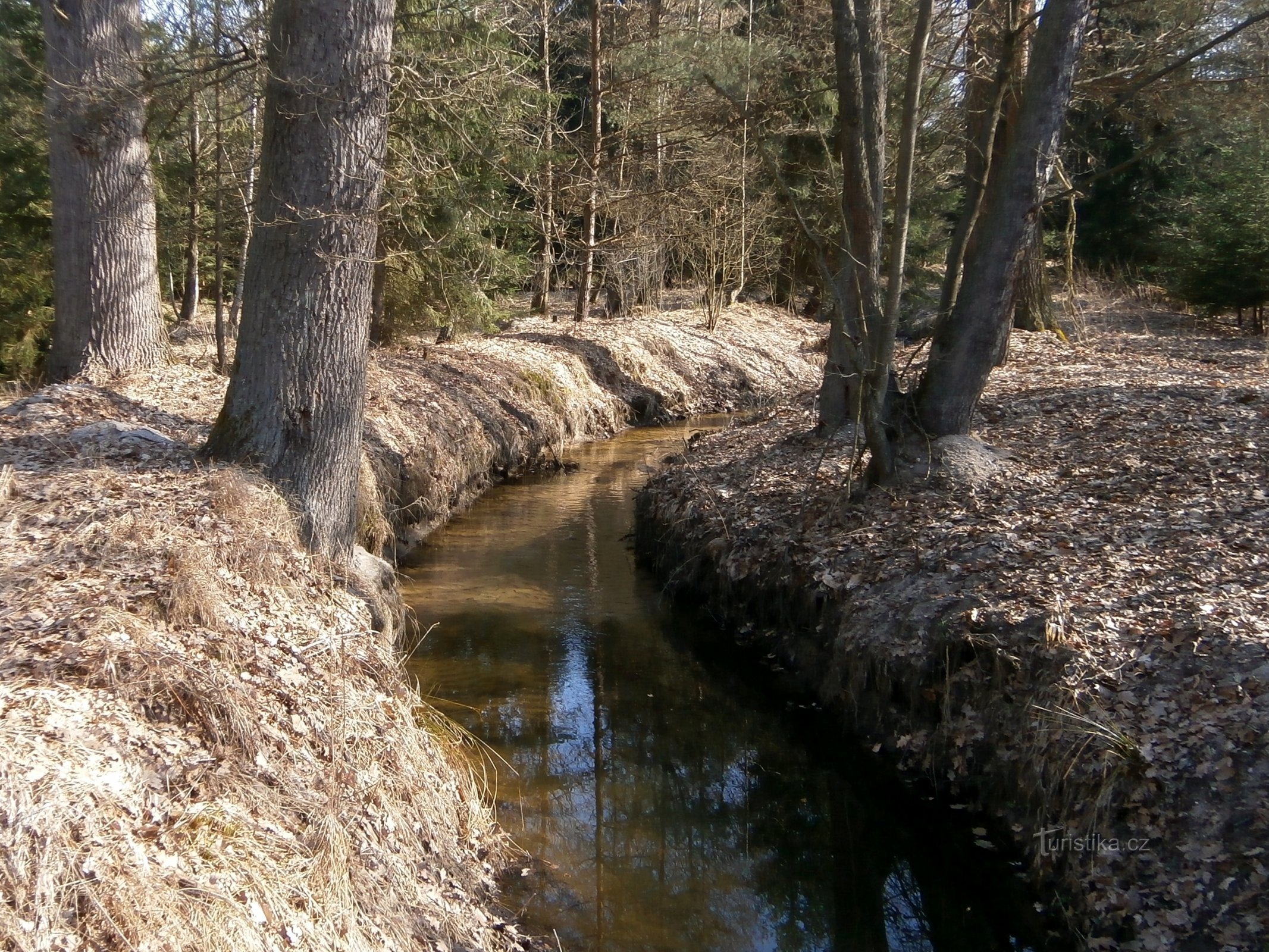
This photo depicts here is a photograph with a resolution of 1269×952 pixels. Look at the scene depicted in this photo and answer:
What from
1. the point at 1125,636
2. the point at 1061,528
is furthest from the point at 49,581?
the point at 1061,528

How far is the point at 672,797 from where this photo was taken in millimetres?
6078

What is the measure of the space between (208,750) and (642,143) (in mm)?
15920

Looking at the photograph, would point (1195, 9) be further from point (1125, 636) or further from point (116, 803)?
point (116, 803)

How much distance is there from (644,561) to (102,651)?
21.1ft

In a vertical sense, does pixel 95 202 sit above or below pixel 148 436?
above

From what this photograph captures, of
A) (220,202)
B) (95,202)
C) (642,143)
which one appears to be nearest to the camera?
(95,202)

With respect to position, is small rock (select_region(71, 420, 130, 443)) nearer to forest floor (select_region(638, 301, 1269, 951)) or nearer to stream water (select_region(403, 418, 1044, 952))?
stream water (select_region(403, 418, 1044, 952))

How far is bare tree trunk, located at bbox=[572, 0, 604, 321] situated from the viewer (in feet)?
54.4

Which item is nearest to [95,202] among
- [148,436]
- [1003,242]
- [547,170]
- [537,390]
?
[148,436]

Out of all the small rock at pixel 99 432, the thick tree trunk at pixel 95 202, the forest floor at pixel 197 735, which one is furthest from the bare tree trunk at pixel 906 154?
the thick tree trunk at pixel 95 202

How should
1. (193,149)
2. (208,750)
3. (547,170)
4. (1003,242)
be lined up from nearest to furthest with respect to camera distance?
1. (208,750)
2. (1003,242)
3. (193,149)
4. (547,170)

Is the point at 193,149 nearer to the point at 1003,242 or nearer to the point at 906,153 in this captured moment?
the point at 906,153

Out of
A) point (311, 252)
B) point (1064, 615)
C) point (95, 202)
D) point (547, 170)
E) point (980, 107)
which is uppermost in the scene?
point (980, 107)

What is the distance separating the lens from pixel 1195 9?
968cm
